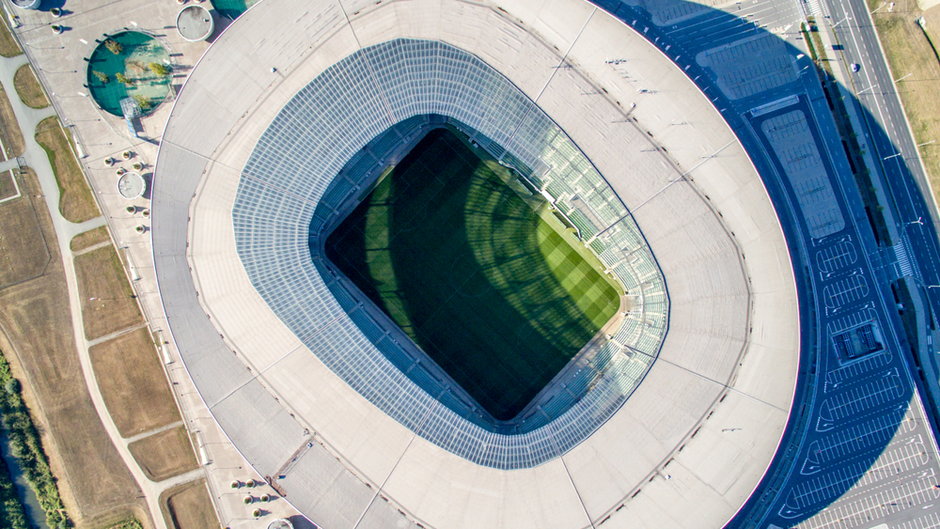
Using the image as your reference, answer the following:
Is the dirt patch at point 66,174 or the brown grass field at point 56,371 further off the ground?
the dirt patch at point 66,174

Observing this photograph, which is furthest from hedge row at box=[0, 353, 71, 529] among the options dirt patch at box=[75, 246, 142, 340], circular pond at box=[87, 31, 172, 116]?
circular pond at box=[87, 31, 172, 116]

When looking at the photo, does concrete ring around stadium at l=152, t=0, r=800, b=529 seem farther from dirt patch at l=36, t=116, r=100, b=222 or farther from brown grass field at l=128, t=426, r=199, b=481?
dirt patch at l=36, t=116, r=100, b=222

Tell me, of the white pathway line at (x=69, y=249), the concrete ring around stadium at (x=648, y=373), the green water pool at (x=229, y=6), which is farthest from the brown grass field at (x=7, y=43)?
the concrete ring around stadium at (x=648, y=373)

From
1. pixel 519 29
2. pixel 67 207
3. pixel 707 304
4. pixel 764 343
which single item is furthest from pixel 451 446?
pixel 67 207

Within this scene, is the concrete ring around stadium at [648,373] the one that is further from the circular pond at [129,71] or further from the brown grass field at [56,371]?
the brown grass field at [56,371]

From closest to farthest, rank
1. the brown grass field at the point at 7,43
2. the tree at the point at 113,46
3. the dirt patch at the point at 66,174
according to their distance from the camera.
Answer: the tree at the point at 113,46, the brown grass field at the point at 7,43, the dirt patch at the point at 66,174

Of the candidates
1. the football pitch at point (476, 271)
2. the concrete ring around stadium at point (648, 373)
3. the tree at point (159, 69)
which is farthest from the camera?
the football pitch at point (476, 271)
